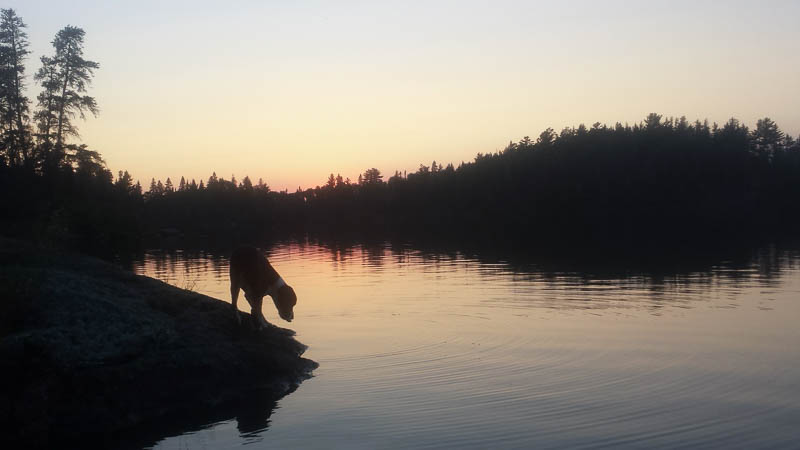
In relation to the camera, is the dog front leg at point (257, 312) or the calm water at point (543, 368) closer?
the calm water at point (543, 368)

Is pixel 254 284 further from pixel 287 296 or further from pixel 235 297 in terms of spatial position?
pixel 287 296

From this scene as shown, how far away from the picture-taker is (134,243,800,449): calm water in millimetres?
9805

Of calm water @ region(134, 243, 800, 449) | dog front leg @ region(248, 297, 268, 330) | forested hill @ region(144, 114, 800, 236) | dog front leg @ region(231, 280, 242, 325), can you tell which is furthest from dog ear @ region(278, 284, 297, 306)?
forested hill @ region(144, 114, 800, 236)

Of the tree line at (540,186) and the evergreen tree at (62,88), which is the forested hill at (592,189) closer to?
the tree line at (540,186)

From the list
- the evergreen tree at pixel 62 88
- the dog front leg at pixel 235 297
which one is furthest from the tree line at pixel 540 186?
the dog front leg at pixel 235 297

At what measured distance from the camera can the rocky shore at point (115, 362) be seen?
9.85 m

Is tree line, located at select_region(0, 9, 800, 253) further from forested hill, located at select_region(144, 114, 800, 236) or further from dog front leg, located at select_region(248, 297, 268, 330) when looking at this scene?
dog front leg, located at select_region(248, 297, 268, 330)

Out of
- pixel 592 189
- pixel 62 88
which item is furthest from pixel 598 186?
pixel 62 88

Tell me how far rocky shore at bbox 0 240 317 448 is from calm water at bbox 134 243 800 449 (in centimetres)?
79

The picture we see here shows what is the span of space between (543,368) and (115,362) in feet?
24.8

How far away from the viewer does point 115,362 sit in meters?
10.8

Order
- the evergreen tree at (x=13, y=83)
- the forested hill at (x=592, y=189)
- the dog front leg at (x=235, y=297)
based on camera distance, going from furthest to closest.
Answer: the forested hill at (x=592, y=189), the evergreen tree at (x=13, y=83), the dog front leg at (x=235, y=297)

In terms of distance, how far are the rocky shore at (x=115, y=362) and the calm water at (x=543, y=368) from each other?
79 centimetres

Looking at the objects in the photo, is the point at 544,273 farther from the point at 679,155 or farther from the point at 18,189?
the point at 679,155
